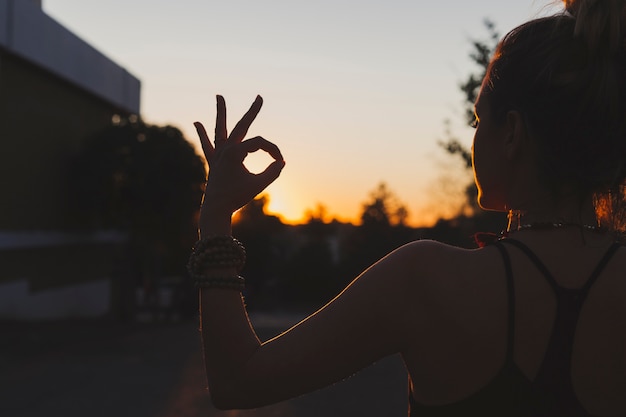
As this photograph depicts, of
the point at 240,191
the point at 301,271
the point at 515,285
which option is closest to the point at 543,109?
the point at 515,285

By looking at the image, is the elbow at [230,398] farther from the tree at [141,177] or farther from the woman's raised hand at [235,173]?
the tree at [141,177]

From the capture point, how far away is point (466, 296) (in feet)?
4.91

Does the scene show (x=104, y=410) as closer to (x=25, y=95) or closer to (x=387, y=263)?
(x=387, y=263)

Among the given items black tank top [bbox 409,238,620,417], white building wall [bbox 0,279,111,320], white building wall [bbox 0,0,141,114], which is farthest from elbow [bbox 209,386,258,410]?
white building wall [bbox 0,0,141,114]

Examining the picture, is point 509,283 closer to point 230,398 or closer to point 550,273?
point 550,273

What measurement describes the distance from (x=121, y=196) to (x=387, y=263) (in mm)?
22171

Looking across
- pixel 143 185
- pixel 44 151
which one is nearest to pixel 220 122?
pixel 143 185

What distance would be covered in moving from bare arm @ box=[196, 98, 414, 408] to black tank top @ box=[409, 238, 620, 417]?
146 millimetres

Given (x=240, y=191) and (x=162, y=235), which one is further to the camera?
(x=162, y=235)

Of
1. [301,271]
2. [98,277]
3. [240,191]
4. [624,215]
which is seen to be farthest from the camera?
[301,271]

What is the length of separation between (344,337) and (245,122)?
17.5 inches

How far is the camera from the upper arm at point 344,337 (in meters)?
1.49

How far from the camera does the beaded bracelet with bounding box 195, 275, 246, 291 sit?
62.7 inches

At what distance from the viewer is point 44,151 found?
23031mm
